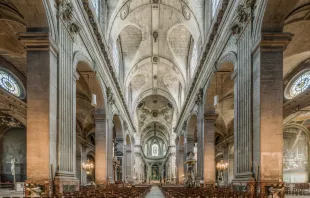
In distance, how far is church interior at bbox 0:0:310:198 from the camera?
9383 mm

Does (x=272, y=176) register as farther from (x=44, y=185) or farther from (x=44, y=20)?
(x=44, y=20)

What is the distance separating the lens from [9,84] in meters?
20.1

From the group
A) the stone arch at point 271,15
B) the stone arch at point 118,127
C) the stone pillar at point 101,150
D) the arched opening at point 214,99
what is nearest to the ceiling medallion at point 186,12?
the arched opening at point 214,99

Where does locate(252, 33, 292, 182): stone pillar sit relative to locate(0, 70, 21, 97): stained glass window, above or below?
below

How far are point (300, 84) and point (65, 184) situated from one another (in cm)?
1744

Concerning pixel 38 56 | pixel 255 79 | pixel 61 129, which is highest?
pixel 38 56

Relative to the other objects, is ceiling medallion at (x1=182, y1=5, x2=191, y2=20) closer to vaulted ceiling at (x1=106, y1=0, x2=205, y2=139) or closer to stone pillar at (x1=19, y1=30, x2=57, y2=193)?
vaulted ceiling at (x1=106, y1=0, x2=205, y2=139)

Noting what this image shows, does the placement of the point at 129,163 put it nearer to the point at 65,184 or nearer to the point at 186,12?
the point at 186,12

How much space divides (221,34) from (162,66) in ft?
72.1

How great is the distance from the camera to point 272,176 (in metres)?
9.38

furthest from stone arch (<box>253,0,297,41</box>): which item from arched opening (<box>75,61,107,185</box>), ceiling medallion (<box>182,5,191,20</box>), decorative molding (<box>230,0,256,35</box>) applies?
ceiling medallion (<box>182,5,191,20</box>)

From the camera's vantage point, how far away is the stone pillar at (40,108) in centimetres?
906

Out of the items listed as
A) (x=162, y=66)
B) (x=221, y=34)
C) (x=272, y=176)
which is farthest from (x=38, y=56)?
(x=162, y=66)

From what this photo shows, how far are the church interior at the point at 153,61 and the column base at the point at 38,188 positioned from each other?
0.03 m
